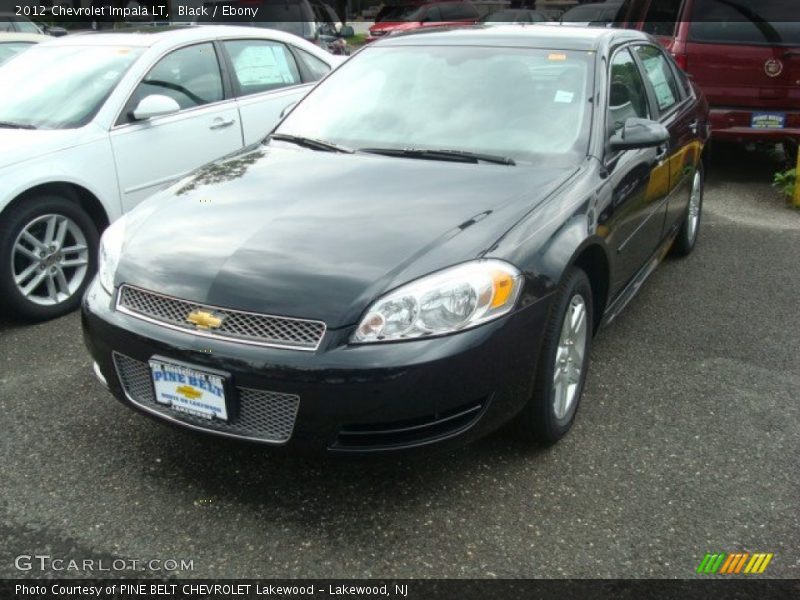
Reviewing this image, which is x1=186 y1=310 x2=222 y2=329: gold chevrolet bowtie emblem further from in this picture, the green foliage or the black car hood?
the green foliage

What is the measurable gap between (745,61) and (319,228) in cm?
611

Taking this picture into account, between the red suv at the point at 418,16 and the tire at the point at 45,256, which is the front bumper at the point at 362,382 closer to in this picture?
the tire at the point at 45,256

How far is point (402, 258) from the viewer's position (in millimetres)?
2693

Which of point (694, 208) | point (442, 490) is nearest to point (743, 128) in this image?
point (694, 208)

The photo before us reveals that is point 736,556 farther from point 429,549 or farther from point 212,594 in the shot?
point 212,594

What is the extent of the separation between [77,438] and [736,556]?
8.23 feet

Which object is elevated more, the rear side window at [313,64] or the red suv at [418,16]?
the rear side window at [313,64]

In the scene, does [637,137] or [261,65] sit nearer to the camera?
[637,137]

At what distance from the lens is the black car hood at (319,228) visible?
2.62m

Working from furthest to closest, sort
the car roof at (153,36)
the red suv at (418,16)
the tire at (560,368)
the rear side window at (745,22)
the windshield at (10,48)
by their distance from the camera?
1. the red suv at (418,16)
2. the windshield at (10,48)
3. the rear side window at (745,22)
4. the car roof at (153,36)
5. the tire at (560,368)

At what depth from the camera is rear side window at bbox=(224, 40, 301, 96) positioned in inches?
231

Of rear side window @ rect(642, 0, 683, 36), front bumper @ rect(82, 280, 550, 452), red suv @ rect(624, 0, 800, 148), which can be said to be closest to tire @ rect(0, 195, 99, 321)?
front bumper @ rect(82, 280, 550, 452)

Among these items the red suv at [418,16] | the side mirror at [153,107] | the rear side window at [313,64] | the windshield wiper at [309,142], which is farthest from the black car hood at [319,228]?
the red suv at [418,16]

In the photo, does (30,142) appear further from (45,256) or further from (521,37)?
(521,37)
